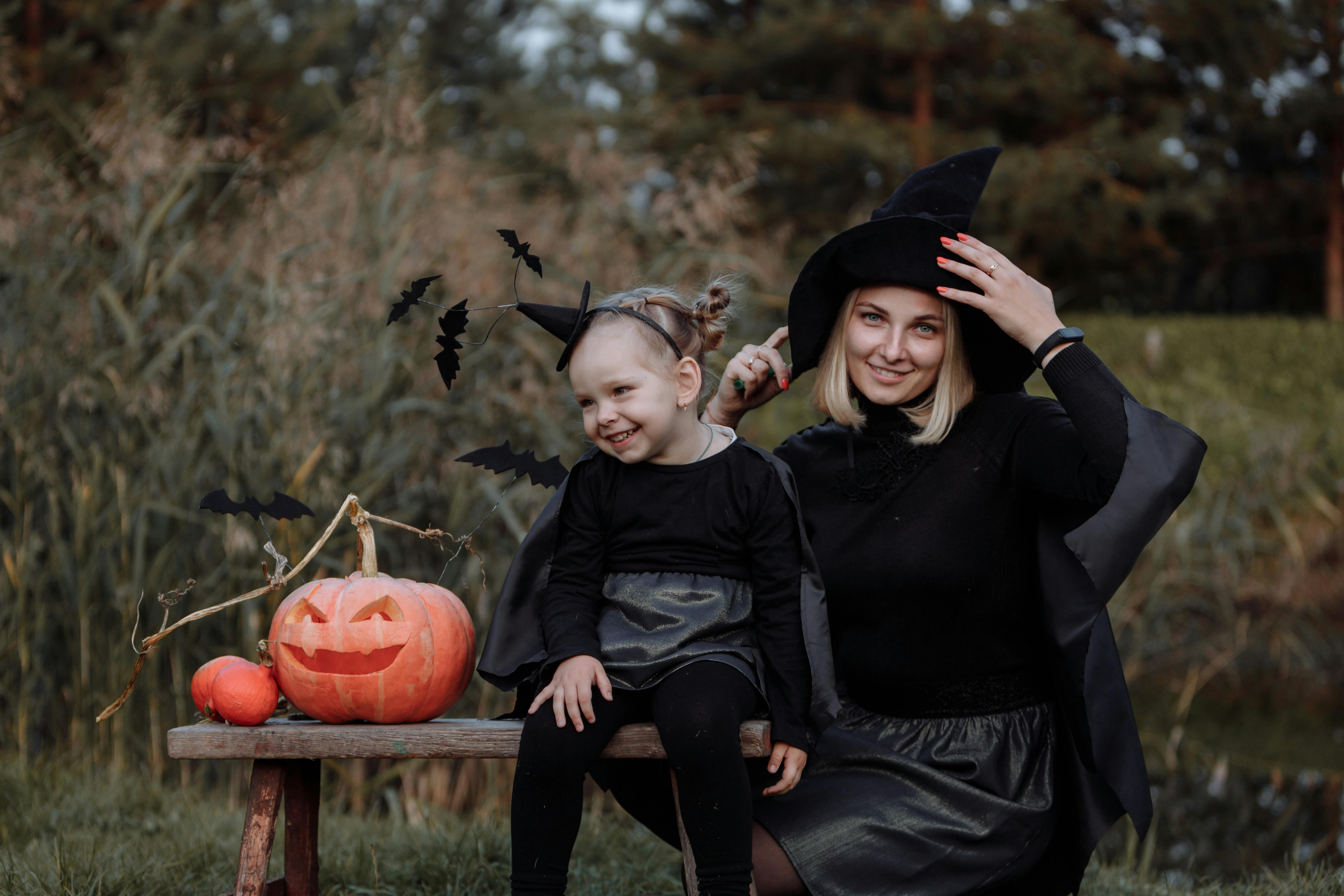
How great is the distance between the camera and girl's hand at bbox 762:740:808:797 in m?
2.21

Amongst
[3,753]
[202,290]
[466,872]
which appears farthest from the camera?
[202,290]

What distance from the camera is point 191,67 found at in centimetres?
1109

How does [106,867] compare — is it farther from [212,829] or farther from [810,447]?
[810,447]

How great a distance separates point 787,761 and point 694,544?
0.45 m

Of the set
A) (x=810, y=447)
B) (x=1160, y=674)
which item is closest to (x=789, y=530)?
(x=810, y=447)

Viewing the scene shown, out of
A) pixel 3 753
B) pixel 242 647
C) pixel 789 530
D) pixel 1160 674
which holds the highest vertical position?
pixel 789 530

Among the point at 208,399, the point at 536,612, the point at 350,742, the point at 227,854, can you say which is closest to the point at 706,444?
the point at 536,612

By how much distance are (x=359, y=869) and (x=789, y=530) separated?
4.96ft

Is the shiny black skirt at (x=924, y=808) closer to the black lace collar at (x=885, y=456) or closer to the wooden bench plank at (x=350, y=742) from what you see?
the wooden bench plank at (x=350, y=742)

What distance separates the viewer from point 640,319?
7.77ft

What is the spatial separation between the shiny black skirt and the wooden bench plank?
1.01 ft

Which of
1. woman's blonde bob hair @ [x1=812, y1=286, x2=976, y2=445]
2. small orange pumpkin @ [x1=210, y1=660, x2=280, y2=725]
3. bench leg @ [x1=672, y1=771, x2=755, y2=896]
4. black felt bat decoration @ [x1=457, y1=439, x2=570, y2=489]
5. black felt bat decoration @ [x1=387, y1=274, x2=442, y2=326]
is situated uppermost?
black felt bat decoration @ [x1=387, y1=274, x2=442, y2=326]

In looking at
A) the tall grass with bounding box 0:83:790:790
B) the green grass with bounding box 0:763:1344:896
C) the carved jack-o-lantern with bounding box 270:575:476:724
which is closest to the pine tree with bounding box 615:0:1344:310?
the tall grass with bounding box 0:83:790:790

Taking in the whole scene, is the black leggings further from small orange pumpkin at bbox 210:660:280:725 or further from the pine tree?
the pine tree
